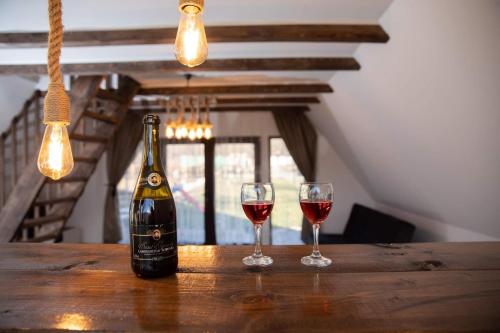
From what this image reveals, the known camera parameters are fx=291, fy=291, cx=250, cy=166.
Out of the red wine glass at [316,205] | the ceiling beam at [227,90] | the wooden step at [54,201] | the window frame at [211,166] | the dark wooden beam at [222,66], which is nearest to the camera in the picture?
the red wine glass at [316,205]

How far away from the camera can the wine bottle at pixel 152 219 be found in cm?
62

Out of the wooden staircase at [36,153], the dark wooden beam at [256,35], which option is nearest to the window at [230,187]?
the wooden staircase at [36,153]

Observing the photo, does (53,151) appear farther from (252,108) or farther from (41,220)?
(252,108)

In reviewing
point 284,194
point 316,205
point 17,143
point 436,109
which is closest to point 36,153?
point 17,143

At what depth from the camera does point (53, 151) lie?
703 mm

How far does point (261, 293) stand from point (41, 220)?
309cm

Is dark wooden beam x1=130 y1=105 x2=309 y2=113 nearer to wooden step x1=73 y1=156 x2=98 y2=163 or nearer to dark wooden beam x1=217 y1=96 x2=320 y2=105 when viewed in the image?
dark wooden beam x1=217 y1=96 x2=320 y2=105

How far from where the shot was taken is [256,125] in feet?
16.1

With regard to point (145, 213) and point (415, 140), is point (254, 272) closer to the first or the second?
point (145, 213)

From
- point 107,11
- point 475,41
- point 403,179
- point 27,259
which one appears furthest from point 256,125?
point 27,259

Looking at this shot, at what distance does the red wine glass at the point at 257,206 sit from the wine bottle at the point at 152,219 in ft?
0.60

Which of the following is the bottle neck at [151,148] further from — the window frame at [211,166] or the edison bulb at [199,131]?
the window frame at [211,166]

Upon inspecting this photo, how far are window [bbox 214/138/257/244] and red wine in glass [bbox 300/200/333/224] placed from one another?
4.13 meters

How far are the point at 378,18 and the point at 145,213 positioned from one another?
1.83 m
